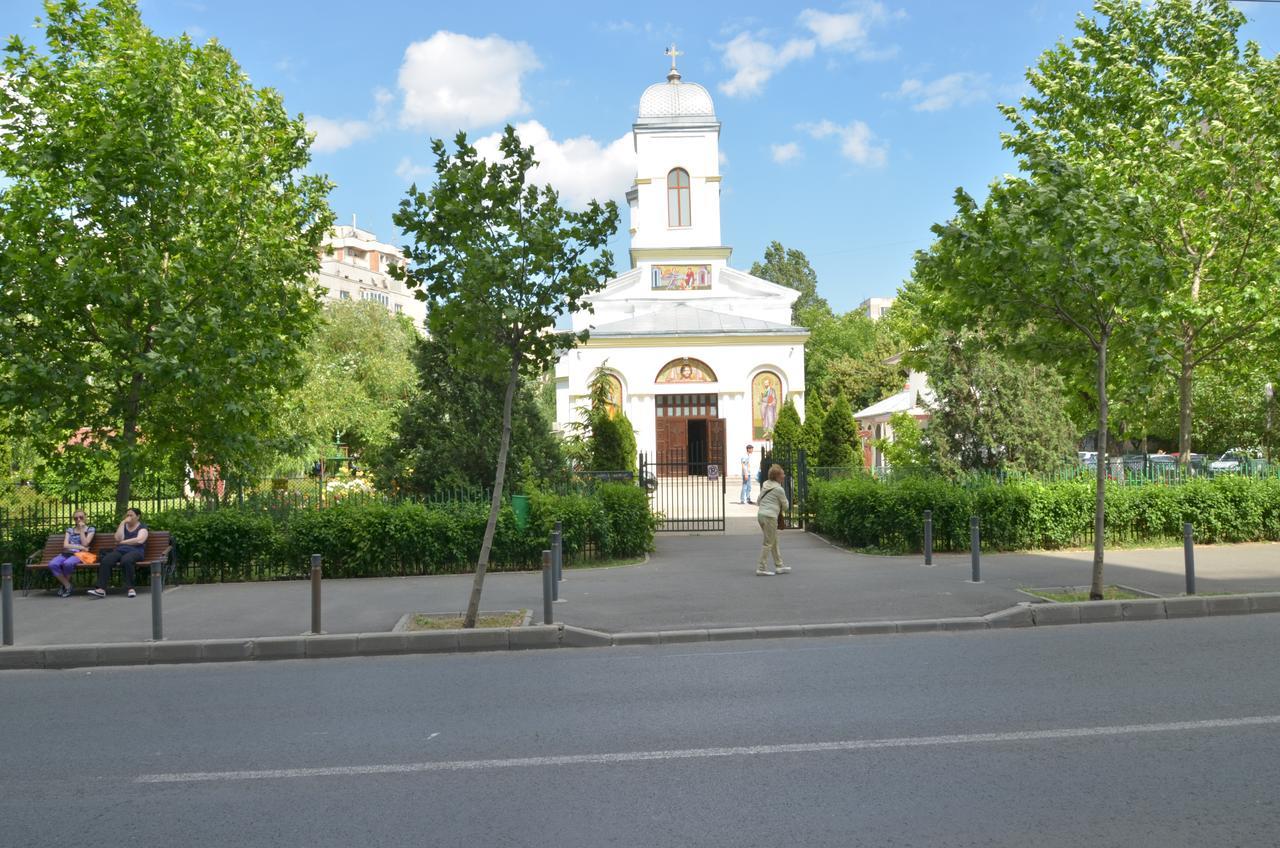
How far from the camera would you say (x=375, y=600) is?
13141 mm

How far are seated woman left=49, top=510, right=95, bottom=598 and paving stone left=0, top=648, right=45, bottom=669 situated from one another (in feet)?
13.5

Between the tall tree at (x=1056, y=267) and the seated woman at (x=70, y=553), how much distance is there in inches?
476

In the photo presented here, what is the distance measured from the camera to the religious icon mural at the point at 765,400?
162 ft

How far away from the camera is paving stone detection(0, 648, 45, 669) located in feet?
34.2

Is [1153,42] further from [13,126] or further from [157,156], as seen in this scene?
[13,126]

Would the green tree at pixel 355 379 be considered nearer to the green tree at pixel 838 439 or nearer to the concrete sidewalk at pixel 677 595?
the green tree at pixel 838 439

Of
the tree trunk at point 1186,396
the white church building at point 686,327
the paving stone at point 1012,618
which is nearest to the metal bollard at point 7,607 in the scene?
the paving stone at point 1012,618

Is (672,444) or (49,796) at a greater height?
(672,444)

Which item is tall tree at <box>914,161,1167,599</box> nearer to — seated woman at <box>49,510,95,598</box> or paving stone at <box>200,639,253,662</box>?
paving stone at <box>200,639,253,662</box>

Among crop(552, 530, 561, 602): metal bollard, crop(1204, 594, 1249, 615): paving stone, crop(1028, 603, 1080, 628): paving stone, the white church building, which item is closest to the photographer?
crop(1028, 603, 1080, 628): paving stone

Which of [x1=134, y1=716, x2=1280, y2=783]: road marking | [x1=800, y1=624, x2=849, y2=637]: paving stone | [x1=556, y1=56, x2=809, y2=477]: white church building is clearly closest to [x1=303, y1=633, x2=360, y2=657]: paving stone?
[x1=134, y1=716, x2=1280, y2=783]: road marking

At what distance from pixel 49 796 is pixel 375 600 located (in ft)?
23.6

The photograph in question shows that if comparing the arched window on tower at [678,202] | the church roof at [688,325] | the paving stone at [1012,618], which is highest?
Result: the arched window on tower at [678,202]

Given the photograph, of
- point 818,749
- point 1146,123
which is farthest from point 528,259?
point 1146,123
